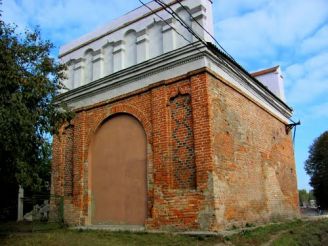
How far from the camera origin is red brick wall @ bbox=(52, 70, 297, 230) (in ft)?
33.0

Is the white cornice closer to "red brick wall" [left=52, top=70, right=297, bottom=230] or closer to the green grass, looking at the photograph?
"red brick wall" [left=52, top=70, right=297, bottom=230]

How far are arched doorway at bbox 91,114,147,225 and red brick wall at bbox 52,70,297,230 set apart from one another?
30cm

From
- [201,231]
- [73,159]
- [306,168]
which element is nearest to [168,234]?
[201,231]

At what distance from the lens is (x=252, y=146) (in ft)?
42.4

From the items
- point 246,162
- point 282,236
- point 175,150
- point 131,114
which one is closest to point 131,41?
point 131,114

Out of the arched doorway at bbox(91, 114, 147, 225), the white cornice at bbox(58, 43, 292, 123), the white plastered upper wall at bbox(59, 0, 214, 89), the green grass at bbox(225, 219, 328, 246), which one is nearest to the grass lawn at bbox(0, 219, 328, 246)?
the green grass at bbox(225, 219, 328, 246)

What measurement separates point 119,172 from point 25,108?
177 inches

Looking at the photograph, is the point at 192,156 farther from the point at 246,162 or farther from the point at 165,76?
the point at 165,76

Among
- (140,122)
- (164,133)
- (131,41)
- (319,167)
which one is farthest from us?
(319,167)

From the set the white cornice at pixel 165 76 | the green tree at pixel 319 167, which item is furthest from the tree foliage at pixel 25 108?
the green tree at pixel 319 167

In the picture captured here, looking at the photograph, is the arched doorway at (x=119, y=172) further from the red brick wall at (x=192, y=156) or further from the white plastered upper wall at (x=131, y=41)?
the white plastered upper wall at (x=131, y=41)

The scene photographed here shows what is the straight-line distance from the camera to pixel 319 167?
4181cm

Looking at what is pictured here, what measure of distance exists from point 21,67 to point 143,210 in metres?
5.49

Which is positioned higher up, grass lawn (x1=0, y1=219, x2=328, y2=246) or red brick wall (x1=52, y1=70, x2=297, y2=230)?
red brick wall (x1=52, y1=70, x2=297, y2=230)
